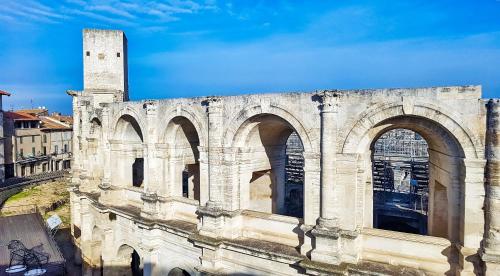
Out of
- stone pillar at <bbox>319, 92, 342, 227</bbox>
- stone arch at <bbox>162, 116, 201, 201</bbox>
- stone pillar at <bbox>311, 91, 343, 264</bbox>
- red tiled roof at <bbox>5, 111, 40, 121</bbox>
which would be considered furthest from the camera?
red tiled roof at <bbox>5, 111, 40, 121</bbox>

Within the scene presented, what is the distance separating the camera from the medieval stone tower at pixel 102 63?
78.5 ft

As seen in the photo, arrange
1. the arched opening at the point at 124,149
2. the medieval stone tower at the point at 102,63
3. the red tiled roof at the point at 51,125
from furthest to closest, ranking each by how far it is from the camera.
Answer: the red tiled roof at the point at 51,125 < the medieval stone tower at the point at 102,63 < the arched opening at the point at 124,149

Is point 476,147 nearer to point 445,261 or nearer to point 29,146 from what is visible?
point 445,261

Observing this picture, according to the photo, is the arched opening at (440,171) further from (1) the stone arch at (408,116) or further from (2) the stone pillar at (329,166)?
(2) the stone pillar at (329,166)

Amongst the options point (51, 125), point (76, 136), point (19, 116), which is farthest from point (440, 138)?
point (51, 125)

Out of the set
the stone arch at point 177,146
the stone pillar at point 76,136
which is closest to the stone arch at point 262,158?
the stone arch at point 177,146

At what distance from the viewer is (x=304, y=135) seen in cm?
1319

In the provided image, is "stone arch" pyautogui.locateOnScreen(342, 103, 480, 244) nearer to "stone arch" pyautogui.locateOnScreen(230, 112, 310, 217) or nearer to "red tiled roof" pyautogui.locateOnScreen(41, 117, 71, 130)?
"stone arch" pyautogui.locateOnScreen(230, 112, 310, 217)

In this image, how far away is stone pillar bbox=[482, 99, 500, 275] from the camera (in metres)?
10.4

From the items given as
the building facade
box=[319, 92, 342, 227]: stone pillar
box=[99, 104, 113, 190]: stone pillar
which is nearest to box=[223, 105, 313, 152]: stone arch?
box=[319, 92, 342, 227]: stone pillar

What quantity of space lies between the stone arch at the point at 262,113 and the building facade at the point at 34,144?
5239 cm

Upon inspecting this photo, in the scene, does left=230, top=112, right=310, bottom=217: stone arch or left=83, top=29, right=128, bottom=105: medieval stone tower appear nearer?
left=230, top=112, right=310, bottom=217: stone arch

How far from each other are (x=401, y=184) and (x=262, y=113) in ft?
59.1

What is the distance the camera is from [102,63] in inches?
951
